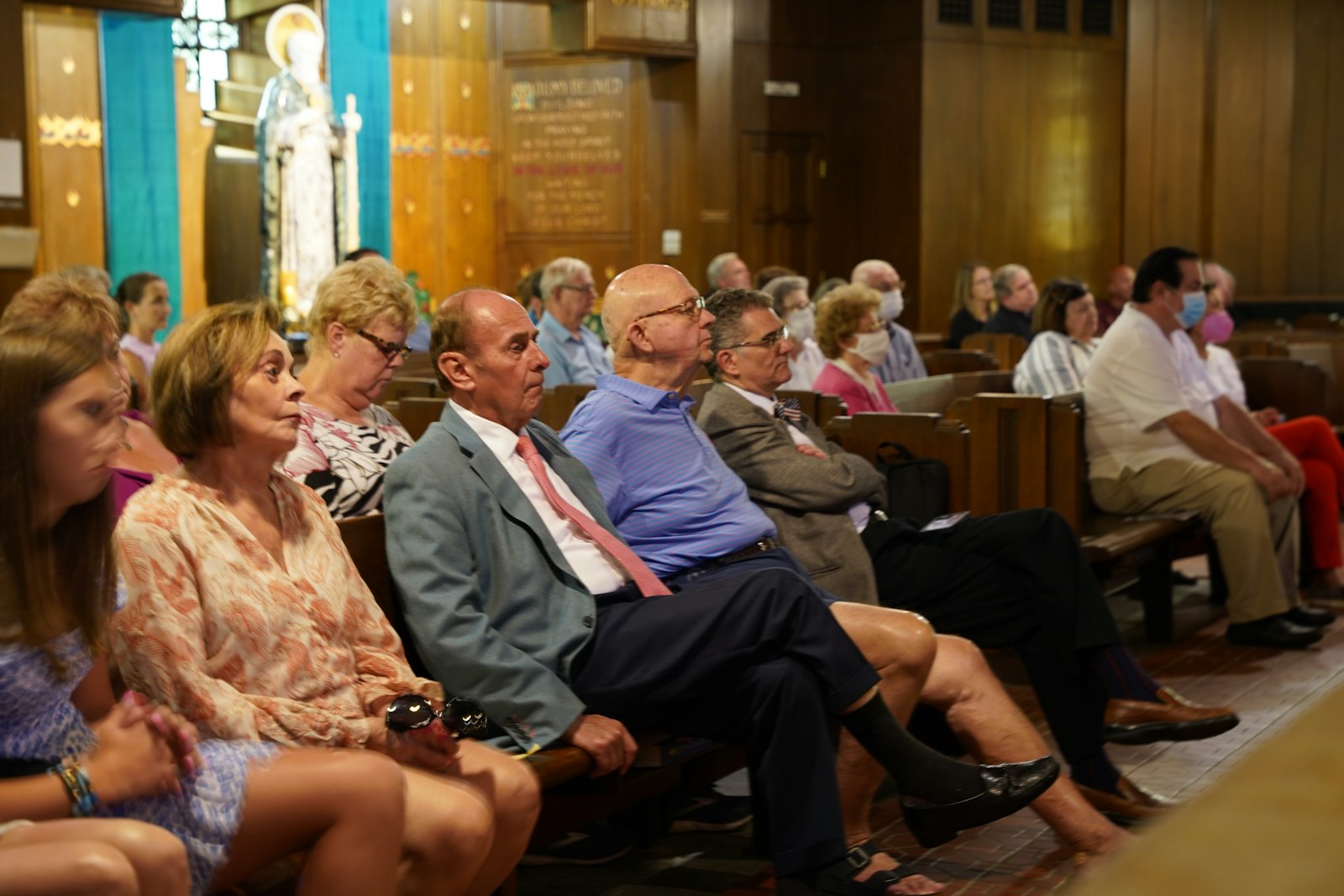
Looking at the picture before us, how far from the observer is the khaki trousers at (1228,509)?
5.00 metres

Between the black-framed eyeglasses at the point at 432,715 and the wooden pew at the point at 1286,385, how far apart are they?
17.0 ft

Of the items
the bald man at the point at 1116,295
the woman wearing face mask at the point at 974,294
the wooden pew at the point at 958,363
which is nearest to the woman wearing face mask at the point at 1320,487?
the wooden pew at the point at 958,363

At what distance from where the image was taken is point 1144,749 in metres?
3.96

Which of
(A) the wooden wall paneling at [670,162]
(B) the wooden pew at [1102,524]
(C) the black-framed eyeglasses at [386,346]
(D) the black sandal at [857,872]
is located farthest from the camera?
(A) the wooden wall paneling at [670,162]

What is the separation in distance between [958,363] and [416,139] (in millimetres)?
5275

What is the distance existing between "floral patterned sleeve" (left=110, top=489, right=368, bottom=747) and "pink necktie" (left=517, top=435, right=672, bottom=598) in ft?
2.37

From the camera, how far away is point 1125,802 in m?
3.33

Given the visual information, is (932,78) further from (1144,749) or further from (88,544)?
(88,544)

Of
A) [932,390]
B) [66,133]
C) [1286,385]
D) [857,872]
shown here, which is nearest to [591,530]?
[857,872]

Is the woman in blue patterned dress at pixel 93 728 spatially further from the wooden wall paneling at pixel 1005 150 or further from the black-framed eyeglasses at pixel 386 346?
the wooden wall paneling at pixel 1005 150

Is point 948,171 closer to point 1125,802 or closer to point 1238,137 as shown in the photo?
point 1238,137

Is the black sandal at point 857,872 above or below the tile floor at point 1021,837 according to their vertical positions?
above

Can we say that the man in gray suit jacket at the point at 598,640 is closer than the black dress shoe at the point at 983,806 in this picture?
Yes

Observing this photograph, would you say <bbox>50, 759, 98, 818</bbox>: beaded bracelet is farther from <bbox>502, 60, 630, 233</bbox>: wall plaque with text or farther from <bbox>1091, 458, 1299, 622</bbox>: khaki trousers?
<bbox>502, 60, 630, 233</bbox>: wall plaque with text
